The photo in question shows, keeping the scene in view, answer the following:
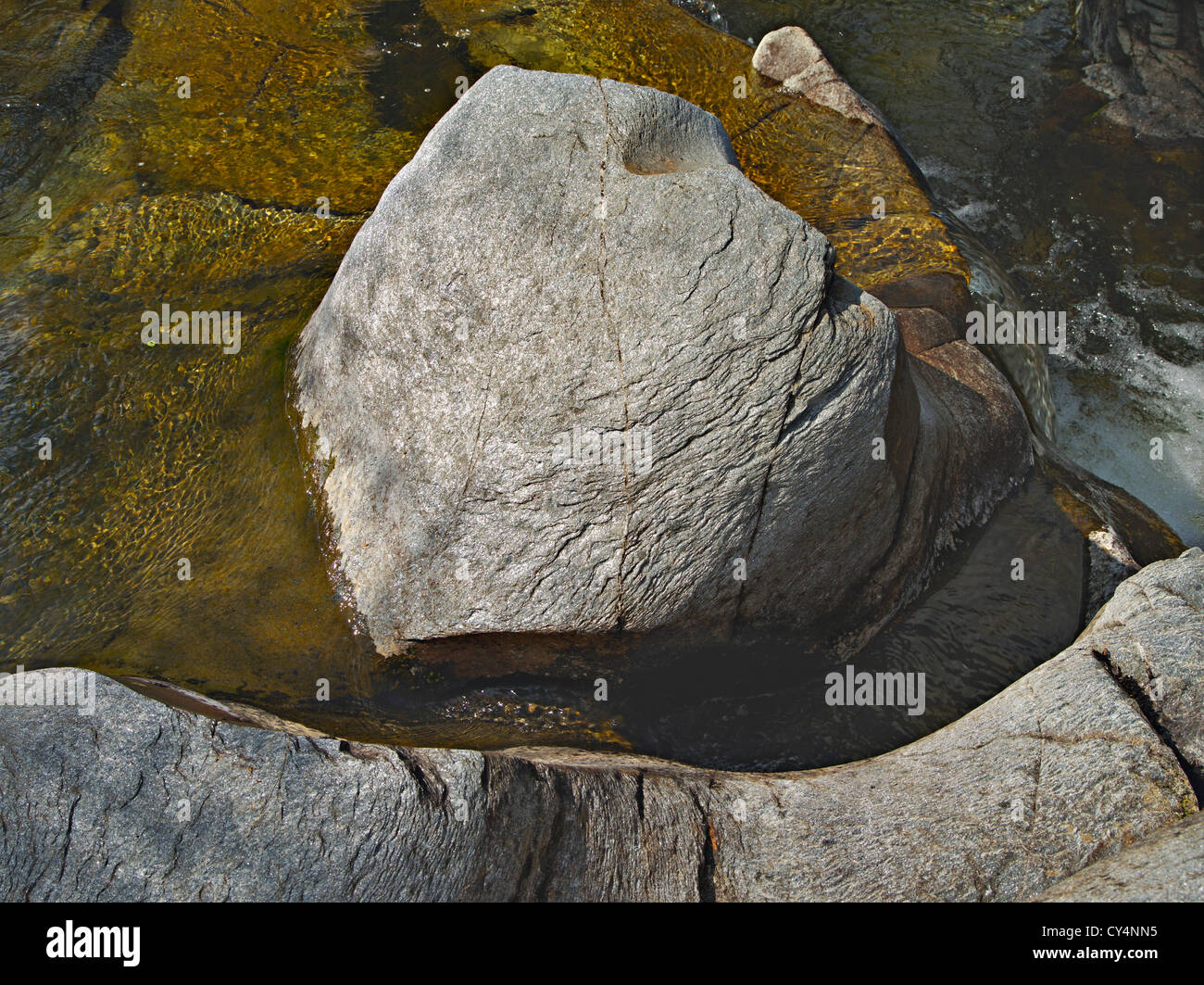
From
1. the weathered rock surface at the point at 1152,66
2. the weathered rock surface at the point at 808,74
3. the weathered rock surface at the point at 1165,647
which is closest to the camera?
the weathered rock surface at the point at 1165,647

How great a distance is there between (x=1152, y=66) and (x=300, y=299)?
8852 mm

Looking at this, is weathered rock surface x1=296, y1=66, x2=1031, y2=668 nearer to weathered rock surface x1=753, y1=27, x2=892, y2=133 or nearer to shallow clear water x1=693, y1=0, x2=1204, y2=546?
shallow clear water x1=693, y1=0, x2=1204, y2=546

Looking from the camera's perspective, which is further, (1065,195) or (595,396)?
(1065,195)

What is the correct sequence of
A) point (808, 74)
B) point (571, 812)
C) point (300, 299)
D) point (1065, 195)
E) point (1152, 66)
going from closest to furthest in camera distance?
point (571, 812) < point (300, 299) < point (808, 74) < point (1065, 195) < point (1152, 66)

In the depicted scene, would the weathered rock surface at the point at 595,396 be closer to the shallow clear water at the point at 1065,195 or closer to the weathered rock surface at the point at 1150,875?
the weathered rock surface at the point at 1150,875

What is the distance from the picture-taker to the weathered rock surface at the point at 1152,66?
359 inches

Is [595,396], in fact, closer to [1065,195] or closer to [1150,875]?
[1150,875]

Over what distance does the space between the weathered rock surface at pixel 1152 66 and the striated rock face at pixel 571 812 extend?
286 inches

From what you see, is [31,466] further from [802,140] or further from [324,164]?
[802,140]

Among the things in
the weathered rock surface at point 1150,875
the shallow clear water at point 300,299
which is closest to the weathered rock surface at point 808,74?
the shallow clear water at point 300,299

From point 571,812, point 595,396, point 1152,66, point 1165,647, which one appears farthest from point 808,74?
point 571,812

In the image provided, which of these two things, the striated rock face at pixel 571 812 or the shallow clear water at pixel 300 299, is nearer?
the striated rock face at pixel 571 812

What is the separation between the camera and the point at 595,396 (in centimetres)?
393

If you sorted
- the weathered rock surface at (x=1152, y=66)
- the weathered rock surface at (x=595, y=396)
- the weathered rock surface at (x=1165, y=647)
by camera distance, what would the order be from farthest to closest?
1. the weathered rock surface at (x=1152, y=66)
2. the weathered rock surface at (x=595, y=396)
3. the weathered rock surface at (x=1165, y=647)
